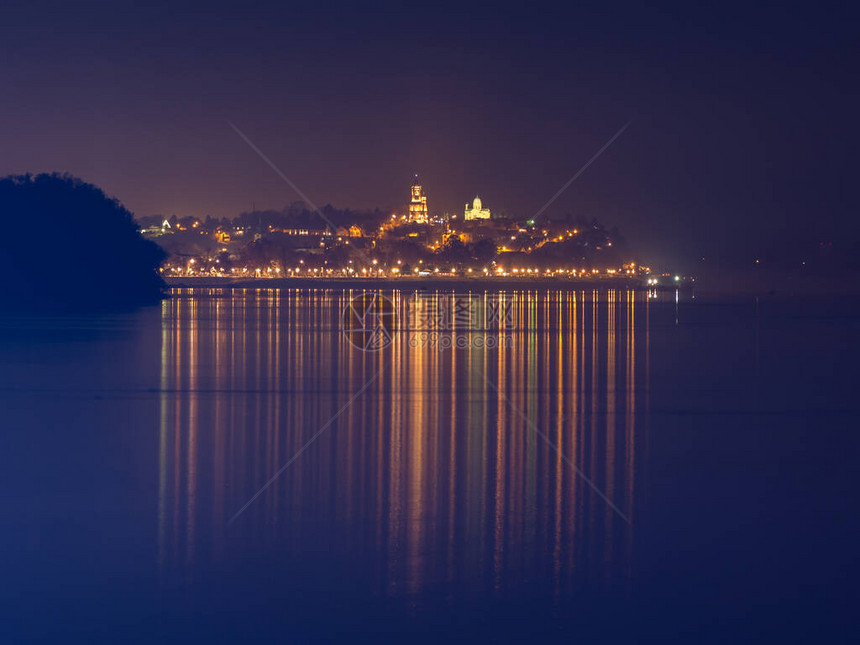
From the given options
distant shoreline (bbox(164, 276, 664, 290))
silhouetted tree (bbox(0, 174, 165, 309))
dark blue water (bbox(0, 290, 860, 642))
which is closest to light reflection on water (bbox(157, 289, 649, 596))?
dark blue water (bbox(0, 290, 860, 642))

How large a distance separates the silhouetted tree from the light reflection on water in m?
38.4

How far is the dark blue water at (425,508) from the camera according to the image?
17.6 ft

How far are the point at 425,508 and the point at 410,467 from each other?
5.37 feet

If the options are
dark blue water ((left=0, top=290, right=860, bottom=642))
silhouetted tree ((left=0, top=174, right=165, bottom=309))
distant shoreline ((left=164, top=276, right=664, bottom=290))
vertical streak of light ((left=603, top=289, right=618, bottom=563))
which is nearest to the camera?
dark blue water ((left=0, top=290, right=860, bottom=642))

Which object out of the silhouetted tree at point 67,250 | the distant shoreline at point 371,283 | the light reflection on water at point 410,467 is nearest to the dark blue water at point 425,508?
the light reflection on water at point 410,467

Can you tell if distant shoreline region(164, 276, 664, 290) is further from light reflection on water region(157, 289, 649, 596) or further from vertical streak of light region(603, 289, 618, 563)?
light reflection on water region(157, 289, 649, 596)

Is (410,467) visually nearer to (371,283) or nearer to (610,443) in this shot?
(610,443)

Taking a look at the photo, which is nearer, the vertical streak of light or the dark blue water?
the dark blue water

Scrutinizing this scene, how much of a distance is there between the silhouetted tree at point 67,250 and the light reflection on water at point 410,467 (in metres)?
38.4

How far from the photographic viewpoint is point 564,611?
17.7ft

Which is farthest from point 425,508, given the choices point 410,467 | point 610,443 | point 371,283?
point 371,283

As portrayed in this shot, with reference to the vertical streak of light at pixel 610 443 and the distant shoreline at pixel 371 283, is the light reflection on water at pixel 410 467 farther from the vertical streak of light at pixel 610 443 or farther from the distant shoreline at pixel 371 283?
the distant shoreline at pixel 371 283

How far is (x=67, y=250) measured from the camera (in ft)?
198

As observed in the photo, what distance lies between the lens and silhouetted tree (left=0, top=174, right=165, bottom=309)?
55906mm
